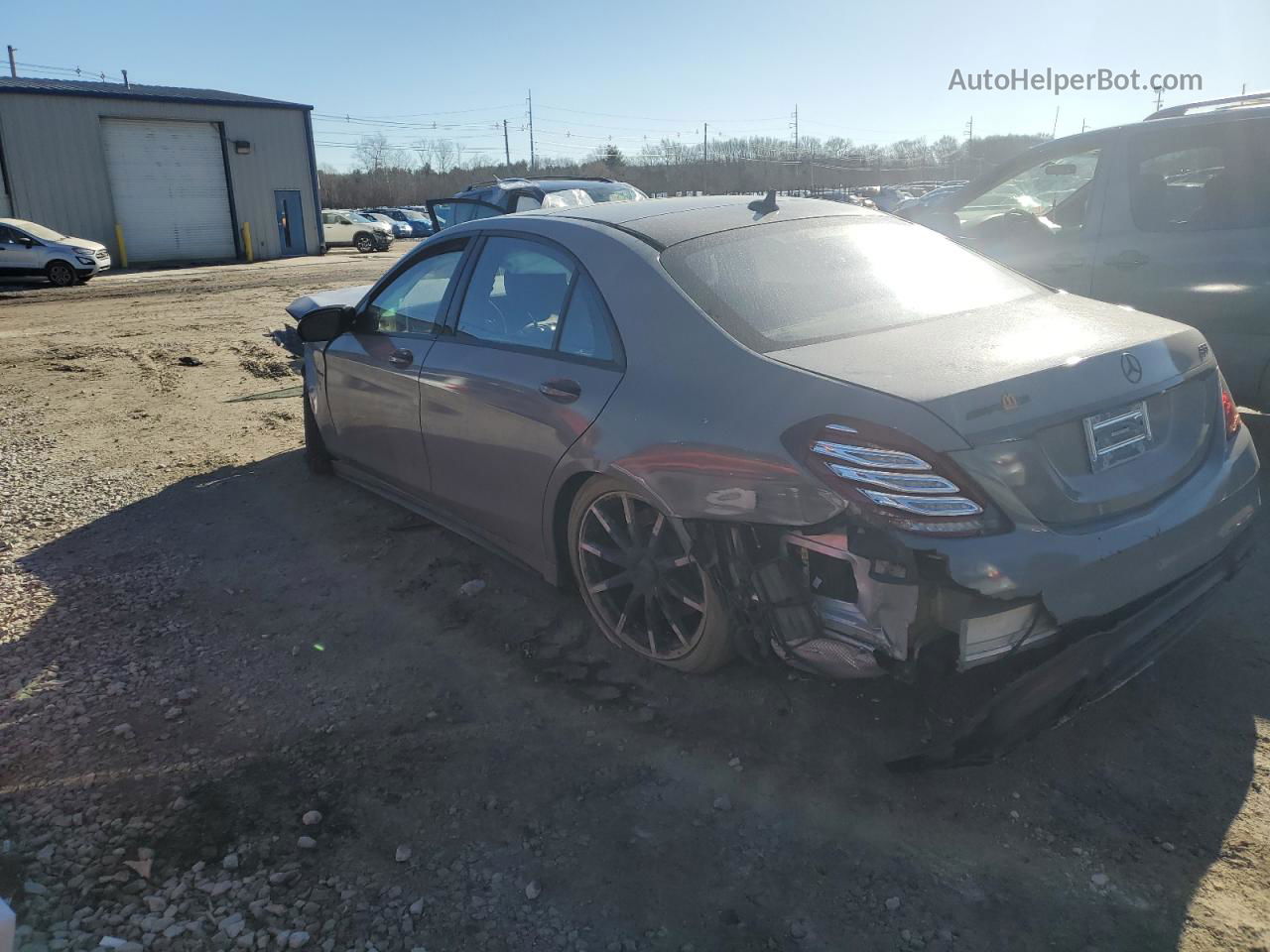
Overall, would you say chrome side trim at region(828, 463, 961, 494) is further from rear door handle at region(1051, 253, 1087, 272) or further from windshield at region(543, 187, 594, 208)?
windshield at region(543, 187, 594, 208)

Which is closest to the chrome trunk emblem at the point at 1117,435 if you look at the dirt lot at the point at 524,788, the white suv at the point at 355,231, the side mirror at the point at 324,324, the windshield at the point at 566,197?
the dirt lot at the point at 524,788

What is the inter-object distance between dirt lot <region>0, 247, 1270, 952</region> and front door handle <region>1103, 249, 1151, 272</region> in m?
1.87

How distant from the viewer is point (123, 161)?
29609 millimetres

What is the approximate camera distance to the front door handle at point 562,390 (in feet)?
10.9

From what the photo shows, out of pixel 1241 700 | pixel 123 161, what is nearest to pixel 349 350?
pixel 1241 700

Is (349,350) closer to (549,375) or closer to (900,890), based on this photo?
(549,375)

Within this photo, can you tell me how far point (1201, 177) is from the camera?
529 cm

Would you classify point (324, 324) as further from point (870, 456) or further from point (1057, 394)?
point (1057, 394)

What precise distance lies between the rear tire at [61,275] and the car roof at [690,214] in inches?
856

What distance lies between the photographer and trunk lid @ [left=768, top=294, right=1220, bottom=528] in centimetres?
247

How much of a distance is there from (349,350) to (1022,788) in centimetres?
373

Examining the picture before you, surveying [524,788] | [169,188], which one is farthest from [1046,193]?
[169,188]

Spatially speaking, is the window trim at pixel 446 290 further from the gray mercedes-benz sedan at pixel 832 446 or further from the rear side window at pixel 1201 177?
the rear side window at pixel 1201 177

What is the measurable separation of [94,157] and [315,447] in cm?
2899
